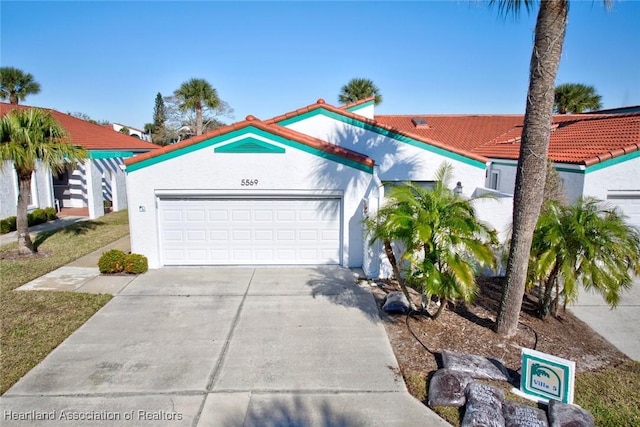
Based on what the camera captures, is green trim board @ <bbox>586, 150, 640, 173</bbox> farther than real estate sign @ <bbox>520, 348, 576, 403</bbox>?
Yes

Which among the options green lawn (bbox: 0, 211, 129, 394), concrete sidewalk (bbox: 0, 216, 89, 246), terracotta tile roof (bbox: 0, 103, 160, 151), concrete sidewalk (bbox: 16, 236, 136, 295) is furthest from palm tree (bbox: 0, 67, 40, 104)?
concrete sidewalk (bbox: 16, 236, 136, 295)

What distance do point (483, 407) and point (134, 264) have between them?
353 inches

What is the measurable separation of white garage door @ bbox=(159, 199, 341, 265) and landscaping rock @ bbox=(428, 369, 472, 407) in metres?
6.08

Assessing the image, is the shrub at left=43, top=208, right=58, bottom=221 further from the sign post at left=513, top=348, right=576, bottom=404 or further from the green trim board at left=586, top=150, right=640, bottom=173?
the green trim board at left=586, top=150, right=640, bottom=173

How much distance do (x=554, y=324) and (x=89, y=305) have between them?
940 cm

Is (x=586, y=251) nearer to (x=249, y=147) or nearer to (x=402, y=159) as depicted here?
(x=402, y=159)

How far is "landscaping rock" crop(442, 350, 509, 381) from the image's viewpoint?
18.7 ft

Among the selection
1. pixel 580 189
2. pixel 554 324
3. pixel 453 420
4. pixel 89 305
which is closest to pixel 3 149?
pixel 89 305

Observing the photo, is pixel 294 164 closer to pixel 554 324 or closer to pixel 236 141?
pixel 236 141

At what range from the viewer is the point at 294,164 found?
10789mm

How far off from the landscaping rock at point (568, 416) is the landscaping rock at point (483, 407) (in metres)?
0.57

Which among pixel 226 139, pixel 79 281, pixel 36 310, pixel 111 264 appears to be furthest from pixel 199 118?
pixel 36 310

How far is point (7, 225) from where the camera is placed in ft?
49.3

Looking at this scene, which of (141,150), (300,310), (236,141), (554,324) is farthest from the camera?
(141,150)
